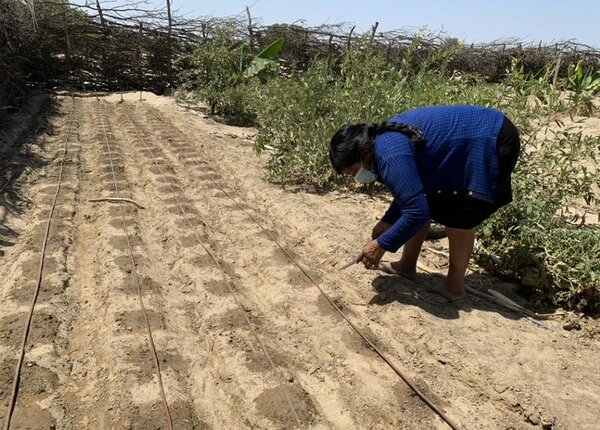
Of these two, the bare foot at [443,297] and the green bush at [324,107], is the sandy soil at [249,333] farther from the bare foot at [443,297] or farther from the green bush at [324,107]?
the green bush at [324,107]

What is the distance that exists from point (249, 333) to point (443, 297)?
119cm

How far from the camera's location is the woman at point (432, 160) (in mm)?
2496

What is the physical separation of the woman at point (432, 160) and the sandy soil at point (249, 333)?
600 mm

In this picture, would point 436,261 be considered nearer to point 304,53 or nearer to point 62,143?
point 62,143

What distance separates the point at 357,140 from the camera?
8.39 feet

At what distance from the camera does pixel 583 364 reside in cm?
256

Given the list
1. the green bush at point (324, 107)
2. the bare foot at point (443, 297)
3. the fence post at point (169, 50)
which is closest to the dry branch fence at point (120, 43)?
the fence post at point (169, 50)

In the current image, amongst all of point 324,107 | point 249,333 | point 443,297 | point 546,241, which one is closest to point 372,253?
point 443,297

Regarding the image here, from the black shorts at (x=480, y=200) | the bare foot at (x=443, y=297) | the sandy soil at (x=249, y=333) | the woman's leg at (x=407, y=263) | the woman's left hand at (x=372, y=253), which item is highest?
the black shorts at (x=480, y=200)

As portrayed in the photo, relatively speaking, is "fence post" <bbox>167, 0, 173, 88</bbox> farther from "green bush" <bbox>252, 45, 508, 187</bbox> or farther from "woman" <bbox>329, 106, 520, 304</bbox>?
"woman" <bbox>329, 106, 520, 304</bbox>

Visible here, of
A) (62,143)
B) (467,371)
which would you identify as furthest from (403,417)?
(62,143)

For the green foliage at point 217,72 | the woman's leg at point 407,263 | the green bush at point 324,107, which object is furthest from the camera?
the green foliage at point 217,72

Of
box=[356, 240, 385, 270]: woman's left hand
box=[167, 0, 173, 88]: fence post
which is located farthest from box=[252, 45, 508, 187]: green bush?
box=[167, 0, 173, 88]: fence post

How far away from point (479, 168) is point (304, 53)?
12.1m
